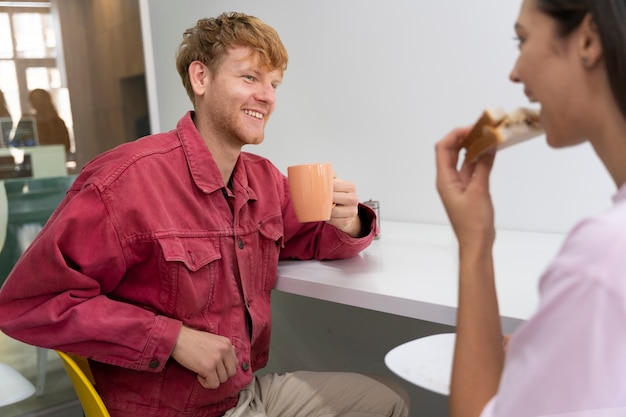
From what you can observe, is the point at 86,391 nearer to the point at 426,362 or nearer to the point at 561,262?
the point at 426,362

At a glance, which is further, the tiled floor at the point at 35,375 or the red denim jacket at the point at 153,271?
the tiled floor at the point at 35,375

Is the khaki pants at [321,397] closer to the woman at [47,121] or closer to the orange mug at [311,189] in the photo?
the orange mug at [311,189]

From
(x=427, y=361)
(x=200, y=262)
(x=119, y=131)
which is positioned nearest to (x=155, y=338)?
(x=200, y=262)

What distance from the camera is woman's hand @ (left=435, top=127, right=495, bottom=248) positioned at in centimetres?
75

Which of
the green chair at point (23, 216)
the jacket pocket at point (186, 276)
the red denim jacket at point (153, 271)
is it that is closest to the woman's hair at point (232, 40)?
the red denim jacket at point (153, 271)

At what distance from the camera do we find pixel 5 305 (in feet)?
3.39

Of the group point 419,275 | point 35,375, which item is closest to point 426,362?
point 419,275

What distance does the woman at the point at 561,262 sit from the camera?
A: 18.1 inches

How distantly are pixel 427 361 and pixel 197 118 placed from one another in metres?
0.74

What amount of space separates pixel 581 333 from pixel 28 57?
222 cm

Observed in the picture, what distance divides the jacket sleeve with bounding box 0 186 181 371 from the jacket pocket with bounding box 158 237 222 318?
0.21ft

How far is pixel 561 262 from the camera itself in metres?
0.49

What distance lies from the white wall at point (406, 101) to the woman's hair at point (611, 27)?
0.89 meters

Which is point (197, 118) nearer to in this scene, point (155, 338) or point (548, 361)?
point (155, 338)
